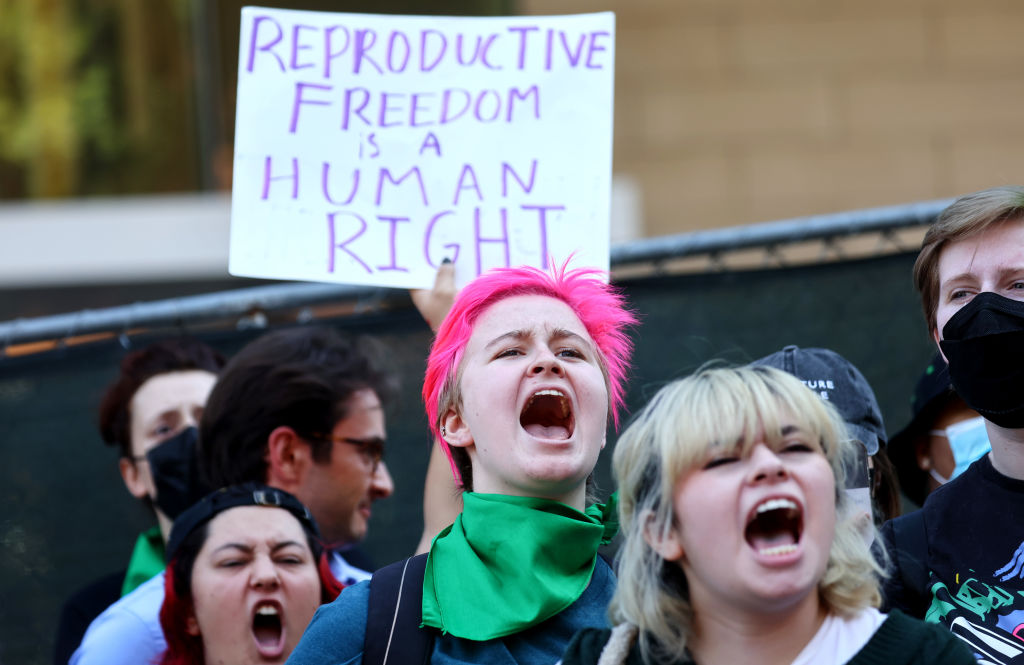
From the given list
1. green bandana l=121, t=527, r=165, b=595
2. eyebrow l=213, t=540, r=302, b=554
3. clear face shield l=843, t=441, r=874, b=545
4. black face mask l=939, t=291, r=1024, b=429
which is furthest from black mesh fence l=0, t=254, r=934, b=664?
black face mask l=939, t=291, r=1024, b=429

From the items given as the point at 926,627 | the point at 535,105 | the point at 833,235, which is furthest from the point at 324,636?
the point at 833,235

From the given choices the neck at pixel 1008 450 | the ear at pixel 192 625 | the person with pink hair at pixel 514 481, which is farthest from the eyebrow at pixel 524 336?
the ear at pixel 192 625

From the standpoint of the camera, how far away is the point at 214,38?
7.92 metres

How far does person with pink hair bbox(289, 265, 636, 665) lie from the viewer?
89.5 inches

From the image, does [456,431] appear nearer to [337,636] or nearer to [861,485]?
[337,636]

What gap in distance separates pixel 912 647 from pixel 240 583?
150 cm

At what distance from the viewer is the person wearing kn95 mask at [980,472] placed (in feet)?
7.26

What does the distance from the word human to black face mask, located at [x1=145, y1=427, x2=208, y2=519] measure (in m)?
1.00

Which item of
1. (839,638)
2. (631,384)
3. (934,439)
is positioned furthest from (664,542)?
(631,384)

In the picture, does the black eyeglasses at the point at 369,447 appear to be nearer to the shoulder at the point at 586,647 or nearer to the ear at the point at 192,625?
the ear at the point at 192,625

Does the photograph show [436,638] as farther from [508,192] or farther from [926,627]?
[508,192]

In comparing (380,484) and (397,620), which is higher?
(380,484)

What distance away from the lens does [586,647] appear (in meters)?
1.98

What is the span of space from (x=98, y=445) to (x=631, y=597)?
89.9 inches
